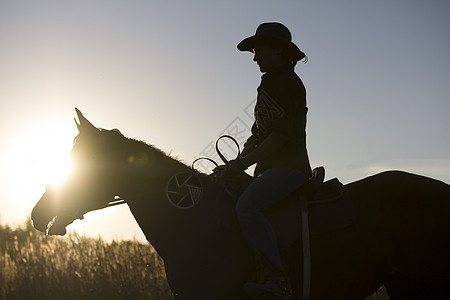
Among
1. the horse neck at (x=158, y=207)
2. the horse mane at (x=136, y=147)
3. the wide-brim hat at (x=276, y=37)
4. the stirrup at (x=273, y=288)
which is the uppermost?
the wide-brim hat at (x=276, y=37)

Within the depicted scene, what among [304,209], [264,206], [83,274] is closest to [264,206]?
[264,206]

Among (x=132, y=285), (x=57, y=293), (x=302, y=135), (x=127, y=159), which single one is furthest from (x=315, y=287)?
(x=57, y=293)

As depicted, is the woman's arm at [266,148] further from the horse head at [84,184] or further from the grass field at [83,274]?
the grass field at [83,274]

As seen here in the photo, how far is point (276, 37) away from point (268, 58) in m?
0.26

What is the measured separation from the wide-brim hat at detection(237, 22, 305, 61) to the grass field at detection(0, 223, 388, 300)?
17.9 feet

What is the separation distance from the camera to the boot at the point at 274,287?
15.9 feet

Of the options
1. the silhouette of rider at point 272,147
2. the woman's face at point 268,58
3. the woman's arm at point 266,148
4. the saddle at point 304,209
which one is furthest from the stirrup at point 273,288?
the woman's face at point 268,58

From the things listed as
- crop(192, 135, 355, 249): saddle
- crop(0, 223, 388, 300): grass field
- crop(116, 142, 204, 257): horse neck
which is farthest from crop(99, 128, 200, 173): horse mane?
crop(0, 223, 388, 300): grass field

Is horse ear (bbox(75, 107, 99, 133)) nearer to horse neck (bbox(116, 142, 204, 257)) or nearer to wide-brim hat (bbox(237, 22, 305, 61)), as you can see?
horse neck (bbox(116, 142, 204, 257))

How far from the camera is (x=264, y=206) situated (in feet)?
16.5

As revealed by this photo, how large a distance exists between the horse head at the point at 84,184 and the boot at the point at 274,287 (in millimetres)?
1934

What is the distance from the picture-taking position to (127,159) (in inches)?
221

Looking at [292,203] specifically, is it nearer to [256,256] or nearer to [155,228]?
[256,256]

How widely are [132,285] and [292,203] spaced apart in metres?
5.72
